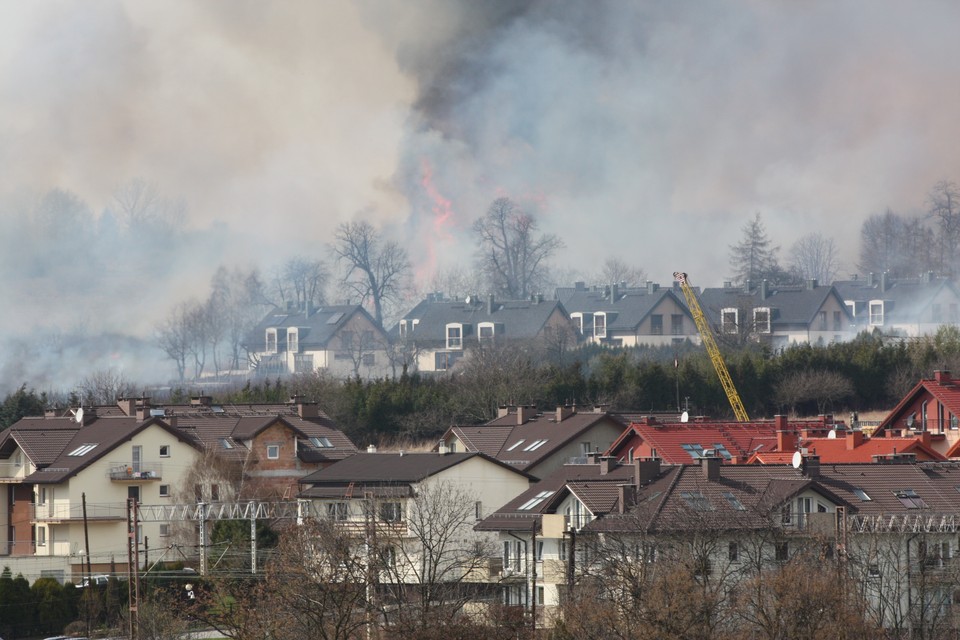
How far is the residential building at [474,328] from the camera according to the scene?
259 feet

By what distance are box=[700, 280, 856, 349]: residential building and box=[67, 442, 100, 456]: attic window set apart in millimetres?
35641

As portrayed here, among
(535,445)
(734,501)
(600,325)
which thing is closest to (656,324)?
(600,325)

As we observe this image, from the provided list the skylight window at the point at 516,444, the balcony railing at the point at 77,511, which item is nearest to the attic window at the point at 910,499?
the skylight window at the point at 516,444

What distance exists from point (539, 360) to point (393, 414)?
560 inches

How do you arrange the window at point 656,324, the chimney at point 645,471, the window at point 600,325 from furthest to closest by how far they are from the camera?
the window at point 600,325 → the window at point 656,324 → the chimney at point 645,471

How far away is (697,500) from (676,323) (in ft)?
154

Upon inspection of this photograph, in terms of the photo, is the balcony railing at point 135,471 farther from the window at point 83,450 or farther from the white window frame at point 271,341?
the white window frame at point 271,341

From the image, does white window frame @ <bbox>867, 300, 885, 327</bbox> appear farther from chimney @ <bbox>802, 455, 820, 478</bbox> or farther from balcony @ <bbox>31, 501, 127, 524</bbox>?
chimney @ <bbox>802, 455, 820, 478</bbox>

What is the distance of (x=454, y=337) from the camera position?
80250mm

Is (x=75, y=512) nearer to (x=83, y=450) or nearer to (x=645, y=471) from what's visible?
(x=83, y=450)

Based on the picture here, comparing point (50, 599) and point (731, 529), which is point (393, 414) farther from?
point (731, 529)

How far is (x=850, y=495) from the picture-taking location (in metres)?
33.9

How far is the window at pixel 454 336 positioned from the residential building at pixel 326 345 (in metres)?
2.77

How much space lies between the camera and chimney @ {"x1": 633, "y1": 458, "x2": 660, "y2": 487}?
34906 millimetres
